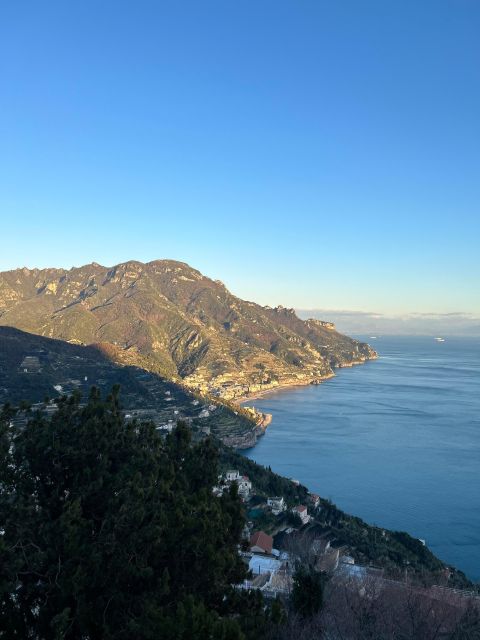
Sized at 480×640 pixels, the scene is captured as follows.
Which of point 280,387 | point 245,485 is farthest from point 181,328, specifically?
point 245,485

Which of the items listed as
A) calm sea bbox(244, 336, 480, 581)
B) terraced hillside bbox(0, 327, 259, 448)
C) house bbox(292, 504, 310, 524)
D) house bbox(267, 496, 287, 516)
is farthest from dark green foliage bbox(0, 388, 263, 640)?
terraced hillside bbox(0, 327, 259, 448)

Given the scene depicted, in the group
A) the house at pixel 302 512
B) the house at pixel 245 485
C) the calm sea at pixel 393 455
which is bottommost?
the calm sea at pixel 393 455

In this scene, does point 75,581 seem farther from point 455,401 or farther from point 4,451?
point 455,401

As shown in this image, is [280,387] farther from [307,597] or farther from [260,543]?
[307,597]

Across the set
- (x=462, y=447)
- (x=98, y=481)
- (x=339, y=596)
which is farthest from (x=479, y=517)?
(x=98, y=481)

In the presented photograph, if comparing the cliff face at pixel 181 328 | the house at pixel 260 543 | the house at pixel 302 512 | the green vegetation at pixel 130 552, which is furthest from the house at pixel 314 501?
the cliff face at pixel 181 328

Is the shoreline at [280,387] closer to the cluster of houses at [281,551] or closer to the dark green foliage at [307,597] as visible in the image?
the cluster of houses at [281,551]

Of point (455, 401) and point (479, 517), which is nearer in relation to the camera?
point (479, 517)
